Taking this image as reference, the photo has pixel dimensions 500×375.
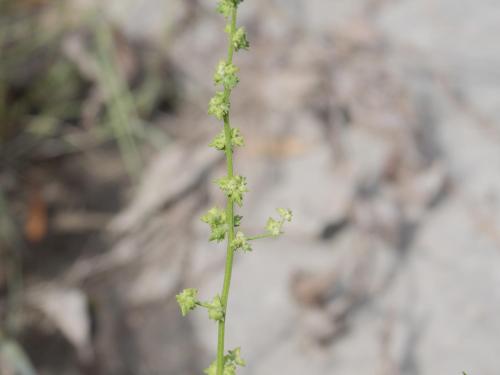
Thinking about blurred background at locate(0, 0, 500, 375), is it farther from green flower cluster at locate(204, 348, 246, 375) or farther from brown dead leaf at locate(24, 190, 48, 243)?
green flower cluster at locate(204, 348, 246, 375)

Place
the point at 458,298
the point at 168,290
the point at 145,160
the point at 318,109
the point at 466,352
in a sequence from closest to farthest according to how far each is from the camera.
→ the point at 466,352
the point at 458,298
the point at 168,290
the point at 318,109
the point at 145,160

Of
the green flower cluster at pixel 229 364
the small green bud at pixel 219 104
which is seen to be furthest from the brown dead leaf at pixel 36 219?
the small green bud at pixel 219 104

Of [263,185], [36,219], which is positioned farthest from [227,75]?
[36,219]

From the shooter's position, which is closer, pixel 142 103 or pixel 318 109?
pixel 318 109

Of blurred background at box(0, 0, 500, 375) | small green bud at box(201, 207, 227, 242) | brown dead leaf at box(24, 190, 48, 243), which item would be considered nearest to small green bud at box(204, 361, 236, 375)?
small green bud at box(201, 207, 227, 242)

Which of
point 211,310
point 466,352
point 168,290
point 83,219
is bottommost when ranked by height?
point 211,310

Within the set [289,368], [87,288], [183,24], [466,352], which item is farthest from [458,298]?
[183,24]

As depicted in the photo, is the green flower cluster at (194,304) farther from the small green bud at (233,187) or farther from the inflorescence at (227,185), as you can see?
the small green bud at (233,187)

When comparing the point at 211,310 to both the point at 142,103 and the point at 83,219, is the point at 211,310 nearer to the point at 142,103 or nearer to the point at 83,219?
the point at 83,219
